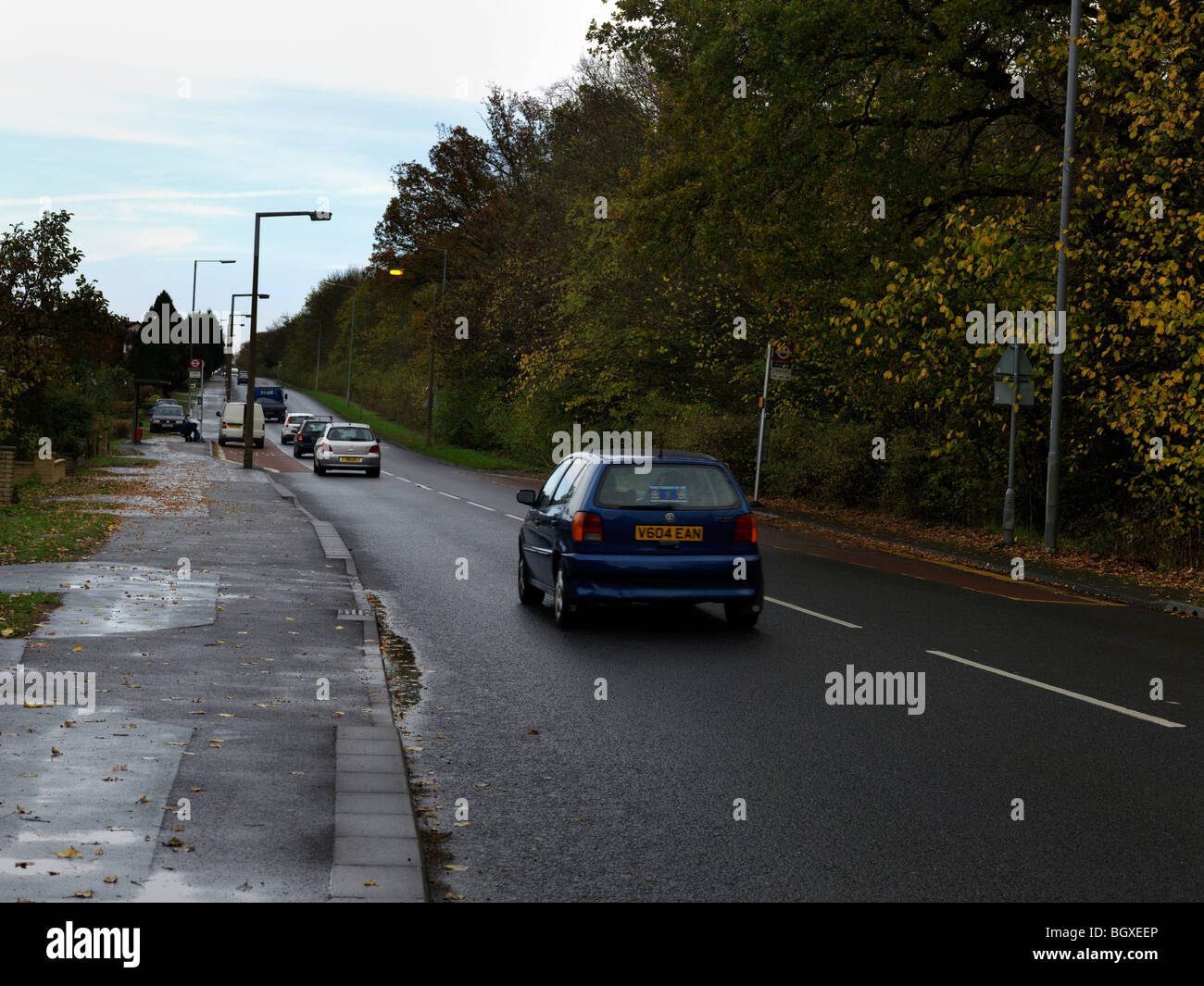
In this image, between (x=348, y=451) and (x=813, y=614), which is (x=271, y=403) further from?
(x=813, y=614)

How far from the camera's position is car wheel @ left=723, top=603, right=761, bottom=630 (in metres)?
12.2

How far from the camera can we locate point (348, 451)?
41.1 metres

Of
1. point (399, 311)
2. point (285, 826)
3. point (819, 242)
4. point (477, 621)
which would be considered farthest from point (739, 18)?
point (399, 311)

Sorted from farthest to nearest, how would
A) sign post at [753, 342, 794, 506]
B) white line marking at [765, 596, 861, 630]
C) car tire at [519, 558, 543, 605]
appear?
sign post at [753, 342, 794, 506]
car tire at [519, 558, 543, 605]
white line marking at [765, 596, 861, 630]

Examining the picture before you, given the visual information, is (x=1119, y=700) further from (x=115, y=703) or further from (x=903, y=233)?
(x=903, y=233)

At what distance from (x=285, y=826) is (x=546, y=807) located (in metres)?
1.24

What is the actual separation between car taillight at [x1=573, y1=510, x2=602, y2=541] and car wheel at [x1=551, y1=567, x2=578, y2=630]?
0.37 m

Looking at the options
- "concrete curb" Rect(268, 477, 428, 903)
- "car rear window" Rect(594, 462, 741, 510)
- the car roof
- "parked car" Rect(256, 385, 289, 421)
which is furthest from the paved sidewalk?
"parked car" Rect(256, 385, 289, 421)

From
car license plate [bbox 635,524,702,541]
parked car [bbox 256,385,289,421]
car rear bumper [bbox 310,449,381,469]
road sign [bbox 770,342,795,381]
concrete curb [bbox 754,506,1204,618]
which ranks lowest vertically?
concrete curb [bbox 754,506,1204,618]

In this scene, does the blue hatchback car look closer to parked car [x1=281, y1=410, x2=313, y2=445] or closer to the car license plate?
the car license plate

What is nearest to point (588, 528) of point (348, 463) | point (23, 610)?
point (23, 610)

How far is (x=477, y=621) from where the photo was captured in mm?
12602

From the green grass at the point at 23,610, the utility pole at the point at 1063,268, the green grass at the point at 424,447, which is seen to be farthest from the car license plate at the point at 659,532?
the green grass at the point at 424,447

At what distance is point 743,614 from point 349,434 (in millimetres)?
30735
